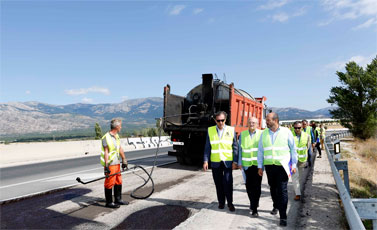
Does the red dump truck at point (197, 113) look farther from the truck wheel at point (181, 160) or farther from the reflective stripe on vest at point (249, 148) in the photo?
the reflective stripe on vest at point (249, 148)

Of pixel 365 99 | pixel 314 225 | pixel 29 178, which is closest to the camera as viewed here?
pixel 314 225

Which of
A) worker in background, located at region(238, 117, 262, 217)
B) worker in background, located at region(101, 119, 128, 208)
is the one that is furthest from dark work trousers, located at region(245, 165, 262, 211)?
worker in background, located at region(101, 119, 128, 208)

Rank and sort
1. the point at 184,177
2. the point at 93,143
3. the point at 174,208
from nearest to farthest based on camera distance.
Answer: the point at 174,208
the point at 184,177
the point at 93,143

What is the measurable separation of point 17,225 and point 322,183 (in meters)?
6.40

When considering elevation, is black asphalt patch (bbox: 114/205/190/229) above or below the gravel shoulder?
below

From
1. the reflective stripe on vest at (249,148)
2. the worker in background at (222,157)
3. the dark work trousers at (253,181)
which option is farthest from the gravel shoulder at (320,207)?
the worker in background at (222,157)

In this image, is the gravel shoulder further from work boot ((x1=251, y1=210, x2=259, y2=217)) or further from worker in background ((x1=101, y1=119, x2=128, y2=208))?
worker in background ((x1=101, y1=119, x2=128, y2=208))

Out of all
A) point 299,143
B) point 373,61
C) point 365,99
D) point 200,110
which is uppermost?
point 373,61

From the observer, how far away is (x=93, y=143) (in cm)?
1847

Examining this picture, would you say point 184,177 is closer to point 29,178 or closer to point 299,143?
point 299,143

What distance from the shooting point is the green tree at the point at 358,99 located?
69.8 feet

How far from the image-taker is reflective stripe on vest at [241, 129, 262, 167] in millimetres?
4428

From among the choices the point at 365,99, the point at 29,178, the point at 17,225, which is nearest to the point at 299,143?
the point at 17,225

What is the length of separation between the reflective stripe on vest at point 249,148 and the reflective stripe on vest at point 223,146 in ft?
0.85
